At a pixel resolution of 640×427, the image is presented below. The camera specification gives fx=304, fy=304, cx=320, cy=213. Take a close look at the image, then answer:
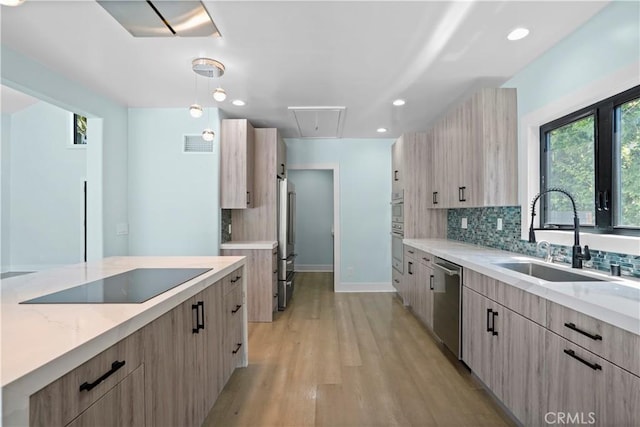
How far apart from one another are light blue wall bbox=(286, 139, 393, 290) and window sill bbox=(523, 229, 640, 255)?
275 centimetres

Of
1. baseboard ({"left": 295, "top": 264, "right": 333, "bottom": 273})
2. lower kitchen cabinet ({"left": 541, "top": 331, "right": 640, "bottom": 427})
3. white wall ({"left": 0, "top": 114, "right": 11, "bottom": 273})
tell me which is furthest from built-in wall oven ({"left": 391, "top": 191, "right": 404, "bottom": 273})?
white wall ({"left": 0, "top": 114, "right": 11, "bottom": 273})

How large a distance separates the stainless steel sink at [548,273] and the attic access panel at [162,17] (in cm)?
251

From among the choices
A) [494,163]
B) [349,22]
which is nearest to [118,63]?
[349,22]

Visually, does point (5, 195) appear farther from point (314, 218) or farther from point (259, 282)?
point (314, 218)

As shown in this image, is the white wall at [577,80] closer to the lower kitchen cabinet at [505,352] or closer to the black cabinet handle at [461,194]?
the black cabinet handle at [461,194]

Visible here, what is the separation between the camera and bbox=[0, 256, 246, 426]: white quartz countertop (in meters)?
0.66

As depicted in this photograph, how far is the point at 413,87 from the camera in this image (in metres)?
2.89

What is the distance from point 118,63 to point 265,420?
286 centimetres

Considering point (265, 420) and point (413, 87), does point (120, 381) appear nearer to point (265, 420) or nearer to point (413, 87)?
point (265, 420)

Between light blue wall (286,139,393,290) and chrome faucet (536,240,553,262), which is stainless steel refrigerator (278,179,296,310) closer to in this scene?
light blue wall (286,139,393,290)

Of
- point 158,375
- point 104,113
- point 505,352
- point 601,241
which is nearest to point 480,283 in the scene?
point 505,352

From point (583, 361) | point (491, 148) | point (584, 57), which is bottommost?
point (583, 361)

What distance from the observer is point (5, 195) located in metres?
5.04

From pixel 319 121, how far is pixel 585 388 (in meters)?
3.47
